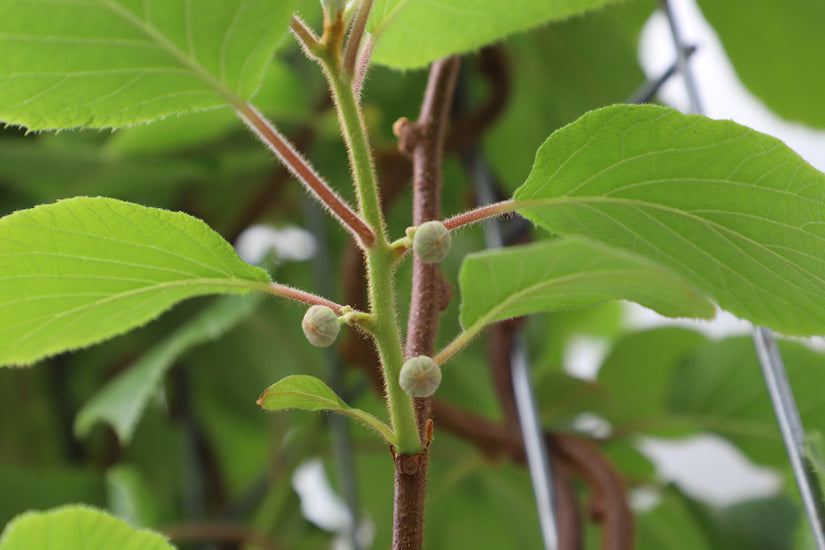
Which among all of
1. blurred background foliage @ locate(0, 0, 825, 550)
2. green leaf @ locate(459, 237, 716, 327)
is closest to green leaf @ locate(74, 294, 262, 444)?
blurred background foliage @ locate(0, 0, 825, 550)

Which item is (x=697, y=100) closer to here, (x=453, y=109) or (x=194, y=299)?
(x=453, y=109)

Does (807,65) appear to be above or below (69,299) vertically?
above

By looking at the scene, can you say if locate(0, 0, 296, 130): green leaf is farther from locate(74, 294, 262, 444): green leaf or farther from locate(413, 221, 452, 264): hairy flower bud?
locate(74, 294, 262, 444): green leaf

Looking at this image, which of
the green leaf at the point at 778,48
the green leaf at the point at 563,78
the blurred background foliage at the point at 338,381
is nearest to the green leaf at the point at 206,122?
the blurred background foliage at the point at 338,381

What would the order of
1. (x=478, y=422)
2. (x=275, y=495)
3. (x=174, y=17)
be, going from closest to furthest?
(x=174, y=17) → (x=478, y=422) → (x=275, y=495)

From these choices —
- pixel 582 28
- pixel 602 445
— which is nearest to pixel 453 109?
pixel 582 28

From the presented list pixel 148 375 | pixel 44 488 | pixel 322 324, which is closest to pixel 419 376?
pixel 322 324
